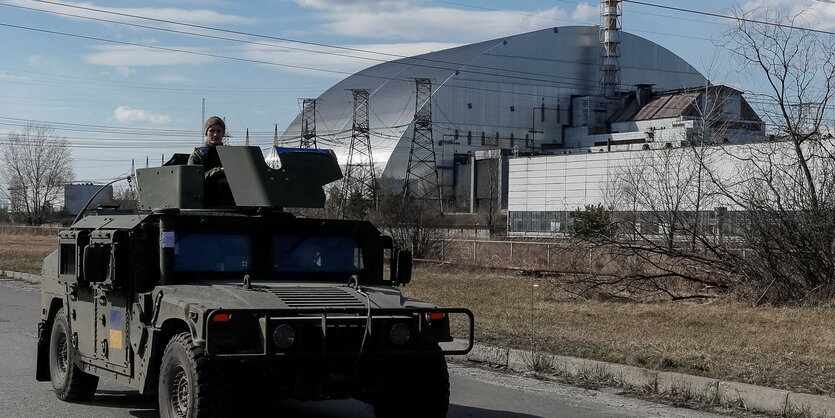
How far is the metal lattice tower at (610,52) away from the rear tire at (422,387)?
3427 inches

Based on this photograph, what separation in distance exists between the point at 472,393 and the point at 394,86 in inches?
3321

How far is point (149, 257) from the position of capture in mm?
8297

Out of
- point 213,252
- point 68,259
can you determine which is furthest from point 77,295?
point 213,252

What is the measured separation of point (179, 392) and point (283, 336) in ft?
3.31

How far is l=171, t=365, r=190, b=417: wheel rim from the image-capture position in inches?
283

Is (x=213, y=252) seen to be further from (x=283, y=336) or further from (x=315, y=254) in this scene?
(x=283, y=336)

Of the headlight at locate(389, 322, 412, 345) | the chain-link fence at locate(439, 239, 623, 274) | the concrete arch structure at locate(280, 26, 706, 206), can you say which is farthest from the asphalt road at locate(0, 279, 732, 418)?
the concrete arch structure at locate(280, 26, 706, 206)

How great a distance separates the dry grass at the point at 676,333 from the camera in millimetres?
11422

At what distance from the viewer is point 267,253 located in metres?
8.52

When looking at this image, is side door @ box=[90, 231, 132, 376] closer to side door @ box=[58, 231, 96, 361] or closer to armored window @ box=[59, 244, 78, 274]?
side door @ box=[58, 231, 96, 361]

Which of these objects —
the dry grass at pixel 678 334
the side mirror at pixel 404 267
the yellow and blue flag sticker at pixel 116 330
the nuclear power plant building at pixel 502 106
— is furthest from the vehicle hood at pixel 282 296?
the nuclear power plant building at pixel 502 106

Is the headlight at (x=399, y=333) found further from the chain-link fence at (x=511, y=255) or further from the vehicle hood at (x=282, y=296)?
the chain-link fence at (x=511, y=255)

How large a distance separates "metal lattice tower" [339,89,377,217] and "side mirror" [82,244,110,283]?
31.8 meters

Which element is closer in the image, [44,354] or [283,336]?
[283,336]
